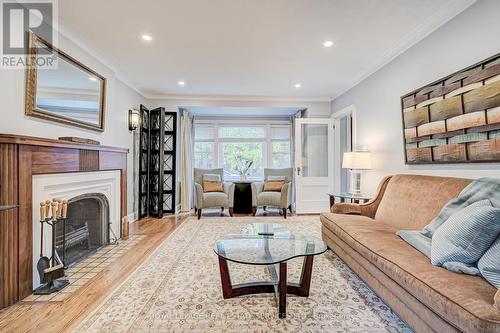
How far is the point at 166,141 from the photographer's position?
5141mm

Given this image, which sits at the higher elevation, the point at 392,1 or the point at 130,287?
the point at 392,1

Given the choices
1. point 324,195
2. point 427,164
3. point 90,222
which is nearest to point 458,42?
point 427,164

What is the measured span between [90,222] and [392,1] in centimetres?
386

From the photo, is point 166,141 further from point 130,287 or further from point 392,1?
point 392,1

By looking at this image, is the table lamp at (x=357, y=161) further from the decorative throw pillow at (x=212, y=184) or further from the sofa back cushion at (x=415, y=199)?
the decorative throw pillow at (x=212, y=184)

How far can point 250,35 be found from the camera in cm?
262

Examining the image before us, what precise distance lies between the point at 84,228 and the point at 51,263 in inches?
29.9

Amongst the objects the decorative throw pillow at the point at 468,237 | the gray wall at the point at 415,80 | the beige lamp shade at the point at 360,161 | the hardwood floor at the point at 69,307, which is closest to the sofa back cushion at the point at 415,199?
the gray wall at the point at 415,80

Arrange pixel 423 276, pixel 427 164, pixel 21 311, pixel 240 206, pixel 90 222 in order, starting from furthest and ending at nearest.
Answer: pixel 240 206 → pixel 90 222 → pixel 427 164 → pixel 21 311 → pixel 423 276

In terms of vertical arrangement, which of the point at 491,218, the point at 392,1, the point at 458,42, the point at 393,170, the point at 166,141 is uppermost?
the point at 392,1

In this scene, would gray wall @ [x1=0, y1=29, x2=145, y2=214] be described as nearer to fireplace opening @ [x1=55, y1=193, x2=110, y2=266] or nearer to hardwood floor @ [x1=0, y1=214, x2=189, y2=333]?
fireplace opening @ [x1=55, y1=193, x2=110, y2=266]

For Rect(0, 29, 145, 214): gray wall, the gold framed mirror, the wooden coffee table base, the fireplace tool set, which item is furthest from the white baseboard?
the wooden coffee table base

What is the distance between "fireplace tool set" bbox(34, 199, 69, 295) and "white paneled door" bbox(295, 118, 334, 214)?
12.7ft

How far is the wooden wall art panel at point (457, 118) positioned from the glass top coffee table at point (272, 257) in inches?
56.1
